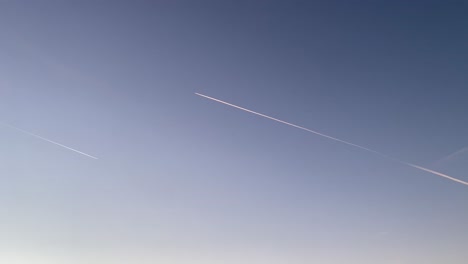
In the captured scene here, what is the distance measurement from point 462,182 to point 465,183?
0.84ft

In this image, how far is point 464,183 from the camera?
20734 mm

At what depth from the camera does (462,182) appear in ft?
67.6

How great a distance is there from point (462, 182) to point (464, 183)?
1.07 feet

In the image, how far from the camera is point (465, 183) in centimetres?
2061

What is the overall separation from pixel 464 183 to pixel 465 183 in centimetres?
13
